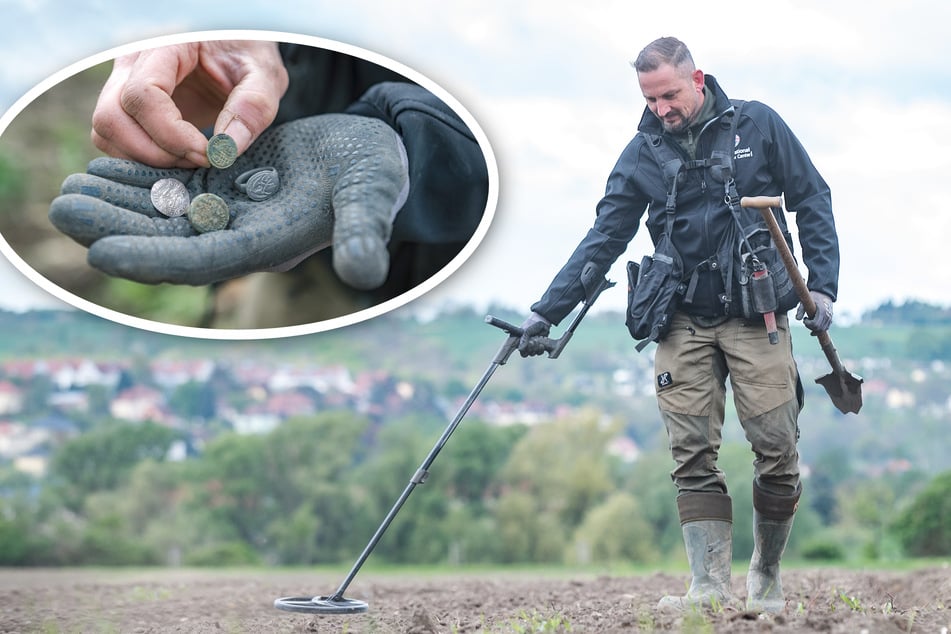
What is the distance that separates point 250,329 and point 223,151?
30.6 inches

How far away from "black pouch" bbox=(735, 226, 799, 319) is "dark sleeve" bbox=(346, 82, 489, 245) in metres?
1.10

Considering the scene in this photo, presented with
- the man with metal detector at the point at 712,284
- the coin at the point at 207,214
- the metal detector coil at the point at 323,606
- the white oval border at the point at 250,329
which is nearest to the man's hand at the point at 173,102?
the white oval border at the point at 250,329

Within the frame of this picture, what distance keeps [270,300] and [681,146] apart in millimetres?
1927

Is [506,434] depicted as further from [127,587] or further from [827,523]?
[127,587]

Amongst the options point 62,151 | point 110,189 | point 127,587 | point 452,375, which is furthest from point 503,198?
point 452,375

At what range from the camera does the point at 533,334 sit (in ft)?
15.0

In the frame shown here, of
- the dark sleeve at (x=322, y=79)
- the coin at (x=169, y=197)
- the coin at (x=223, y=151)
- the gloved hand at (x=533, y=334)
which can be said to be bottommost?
the gloved hand at (x=533, y=334)

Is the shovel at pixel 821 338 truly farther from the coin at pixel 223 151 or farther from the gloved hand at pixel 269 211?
the coin at pixel 223 151

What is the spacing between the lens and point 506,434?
33.1m

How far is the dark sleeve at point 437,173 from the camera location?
4.58 m

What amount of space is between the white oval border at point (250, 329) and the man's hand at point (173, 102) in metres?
0.11

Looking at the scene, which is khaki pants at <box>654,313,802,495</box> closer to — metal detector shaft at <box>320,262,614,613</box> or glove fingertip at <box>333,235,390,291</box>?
metal detector shaft at <box>320,262,614,613</box>

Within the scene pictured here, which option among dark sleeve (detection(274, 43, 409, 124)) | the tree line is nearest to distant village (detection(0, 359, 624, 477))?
the tree line

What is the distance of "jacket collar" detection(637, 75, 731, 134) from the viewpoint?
173 inches
